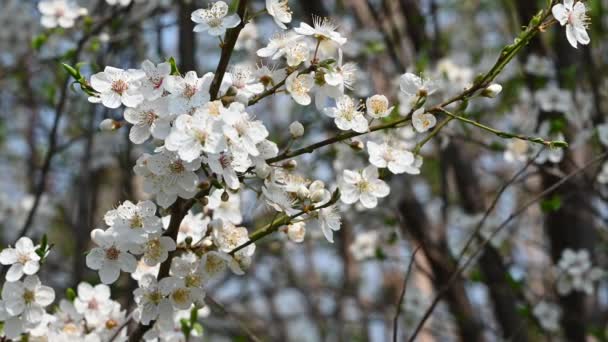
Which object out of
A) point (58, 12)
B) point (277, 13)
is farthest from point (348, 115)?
point (58, 12)

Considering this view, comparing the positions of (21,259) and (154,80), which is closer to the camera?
(154,80)

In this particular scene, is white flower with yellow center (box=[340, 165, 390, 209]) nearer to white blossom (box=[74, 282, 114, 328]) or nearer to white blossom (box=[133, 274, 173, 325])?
white blossom (box=[133, 274, 173, 325])

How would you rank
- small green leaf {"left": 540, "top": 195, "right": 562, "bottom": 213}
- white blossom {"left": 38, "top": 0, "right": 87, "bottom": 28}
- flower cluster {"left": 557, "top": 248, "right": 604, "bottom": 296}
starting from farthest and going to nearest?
flower cluster {"left": 557, "top": 248, "right": 604, "bottom": 296}, white blossom {"left": 38, "top": 0, "right": 87, "bottom": 28}, small green leaf {"left": 540, "top": 195, "right": 562, "bottom": 213}

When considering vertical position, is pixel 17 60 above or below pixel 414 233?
below

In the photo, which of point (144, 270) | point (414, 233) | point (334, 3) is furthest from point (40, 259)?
point (334, 3)

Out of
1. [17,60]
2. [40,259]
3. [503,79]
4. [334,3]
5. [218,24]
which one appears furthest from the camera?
[334,3]

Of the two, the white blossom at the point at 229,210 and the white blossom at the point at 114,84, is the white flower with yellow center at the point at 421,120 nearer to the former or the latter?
the white blossom at the point at 229,210

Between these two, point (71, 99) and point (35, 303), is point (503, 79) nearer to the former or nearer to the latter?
point (71, 99)

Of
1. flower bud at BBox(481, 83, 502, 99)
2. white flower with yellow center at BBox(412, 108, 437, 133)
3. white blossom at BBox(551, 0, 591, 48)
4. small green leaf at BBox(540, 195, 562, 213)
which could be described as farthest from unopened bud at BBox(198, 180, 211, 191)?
small green leaf at BBox(540, 195, 562, 213)

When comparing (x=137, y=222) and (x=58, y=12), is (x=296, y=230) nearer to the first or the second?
(x=137, y=222)

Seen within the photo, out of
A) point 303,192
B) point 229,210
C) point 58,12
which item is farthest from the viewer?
point 58,12

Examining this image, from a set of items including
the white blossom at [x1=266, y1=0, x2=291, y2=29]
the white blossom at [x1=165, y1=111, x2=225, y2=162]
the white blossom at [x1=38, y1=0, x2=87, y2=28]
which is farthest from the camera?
the white blossom at [x1=38, y1=0, x2=87, y2=28]
